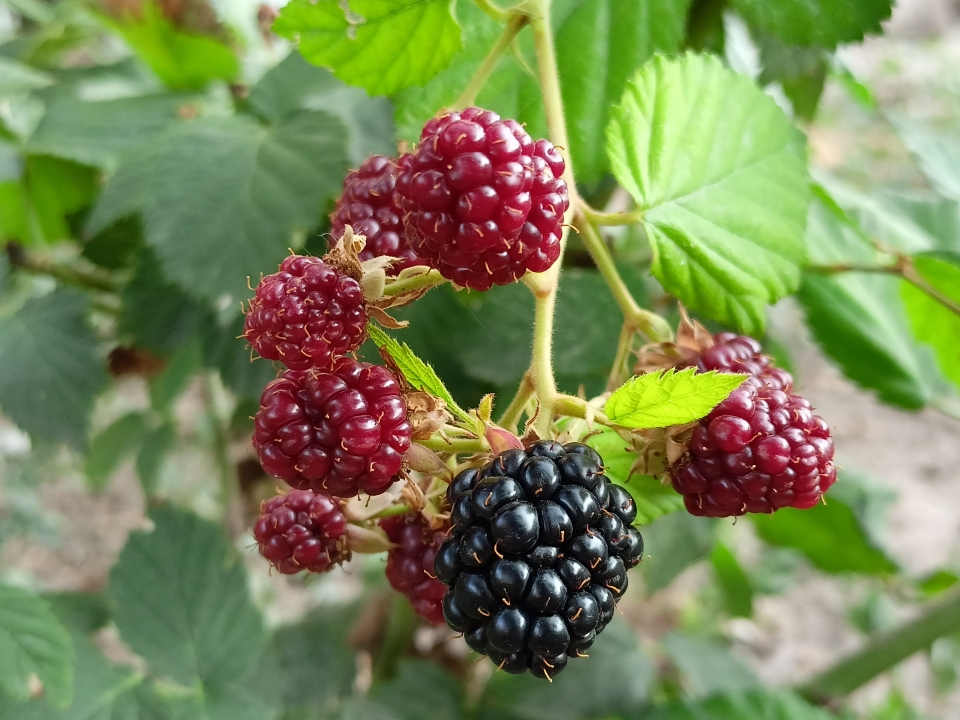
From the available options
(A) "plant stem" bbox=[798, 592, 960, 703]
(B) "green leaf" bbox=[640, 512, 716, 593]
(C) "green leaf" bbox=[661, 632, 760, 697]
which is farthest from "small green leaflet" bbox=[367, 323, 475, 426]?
(C) "green leaf" bbox=[661, 632, 760, 697]

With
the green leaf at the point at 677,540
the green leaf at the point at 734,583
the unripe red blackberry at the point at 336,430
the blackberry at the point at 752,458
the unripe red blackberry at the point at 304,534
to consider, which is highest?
the unripe red blackberry at the point at 336,430

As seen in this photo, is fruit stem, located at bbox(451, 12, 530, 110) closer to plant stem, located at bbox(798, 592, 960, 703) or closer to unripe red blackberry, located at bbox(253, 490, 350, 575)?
unripe red blackberry, located at bbox(253, 490, 350, 575)

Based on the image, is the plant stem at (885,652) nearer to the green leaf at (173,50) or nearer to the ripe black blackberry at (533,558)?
the ripe black blackberry at (533,558)

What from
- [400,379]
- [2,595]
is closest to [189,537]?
[2,595]

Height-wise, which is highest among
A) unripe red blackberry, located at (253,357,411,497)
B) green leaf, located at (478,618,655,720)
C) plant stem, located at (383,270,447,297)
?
plant stem, located at (383,270,447,297)

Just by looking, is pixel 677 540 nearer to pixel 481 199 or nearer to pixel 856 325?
pixel 856 325

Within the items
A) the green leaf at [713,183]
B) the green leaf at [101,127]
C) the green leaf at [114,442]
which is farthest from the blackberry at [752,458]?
the green leaf at [114,442]
